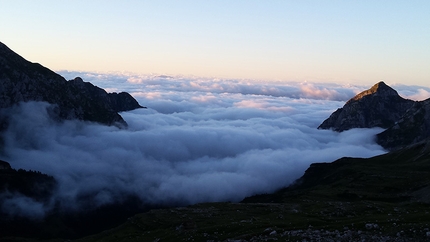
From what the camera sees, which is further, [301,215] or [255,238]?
[301,215]

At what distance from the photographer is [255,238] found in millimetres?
68062

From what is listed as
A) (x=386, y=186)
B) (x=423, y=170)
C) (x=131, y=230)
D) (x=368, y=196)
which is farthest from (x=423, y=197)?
(x=131, y=230)

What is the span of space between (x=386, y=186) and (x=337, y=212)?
104370 millimetres

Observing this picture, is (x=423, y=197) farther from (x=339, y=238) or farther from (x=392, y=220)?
(x=339, y=238)

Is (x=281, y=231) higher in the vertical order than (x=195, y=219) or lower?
higher

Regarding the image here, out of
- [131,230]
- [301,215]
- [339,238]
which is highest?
[339,238]

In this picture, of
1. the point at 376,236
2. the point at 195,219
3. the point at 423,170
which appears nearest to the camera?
the point at 376,236

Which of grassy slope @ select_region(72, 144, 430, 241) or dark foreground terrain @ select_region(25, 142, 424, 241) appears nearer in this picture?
dark foreground terrain @ select_region(25, 142, 424, 241)

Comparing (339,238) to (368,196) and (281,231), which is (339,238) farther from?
(368,196)

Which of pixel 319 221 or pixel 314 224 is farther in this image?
pixel 319 221

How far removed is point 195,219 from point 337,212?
4973 centimetres

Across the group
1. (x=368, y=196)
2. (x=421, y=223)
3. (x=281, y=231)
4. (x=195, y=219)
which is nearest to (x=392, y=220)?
(x=421, y=223)

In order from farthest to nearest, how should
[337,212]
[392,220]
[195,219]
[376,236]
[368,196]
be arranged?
[368,196] → [195,219] → [337,212] → [392,220] → [376,236]

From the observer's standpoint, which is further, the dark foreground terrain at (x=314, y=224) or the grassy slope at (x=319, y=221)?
the grassy slope at (x=319, y=221)
